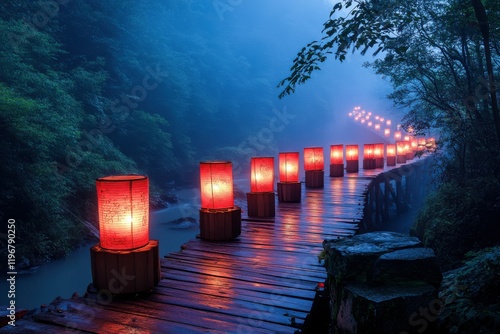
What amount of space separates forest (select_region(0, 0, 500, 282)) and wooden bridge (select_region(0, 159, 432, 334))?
7.53ft

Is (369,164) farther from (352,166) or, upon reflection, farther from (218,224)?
(218,224)

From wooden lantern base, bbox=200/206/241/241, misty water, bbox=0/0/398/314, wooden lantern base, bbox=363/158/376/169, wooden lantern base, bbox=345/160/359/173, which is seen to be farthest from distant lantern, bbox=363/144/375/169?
A: wooden lantern base, bbox=200/206/241/241

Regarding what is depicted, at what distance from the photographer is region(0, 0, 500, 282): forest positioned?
8023 mm

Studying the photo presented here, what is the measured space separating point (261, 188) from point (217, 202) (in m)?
2.10

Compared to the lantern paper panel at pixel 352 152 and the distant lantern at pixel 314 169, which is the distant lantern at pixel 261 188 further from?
the lantern paper panel at pixel 352 152

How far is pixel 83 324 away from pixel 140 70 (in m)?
24.6

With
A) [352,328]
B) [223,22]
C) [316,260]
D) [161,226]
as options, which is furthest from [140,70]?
[223,22]

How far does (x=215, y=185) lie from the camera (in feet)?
18.3

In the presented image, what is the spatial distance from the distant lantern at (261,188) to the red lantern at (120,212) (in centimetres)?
398

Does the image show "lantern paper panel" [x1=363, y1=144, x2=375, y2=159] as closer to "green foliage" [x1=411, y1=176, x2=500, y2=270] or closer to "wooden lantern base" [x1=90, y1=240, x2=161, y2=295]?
"green foliage" [x1=411, y1=176, x2=500, y2=270]

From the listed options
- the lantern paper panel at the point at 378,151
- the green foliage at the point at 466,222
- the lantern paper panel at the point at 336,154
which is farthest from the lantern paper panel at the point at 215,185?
the lantern paper panel at the point at 378,151

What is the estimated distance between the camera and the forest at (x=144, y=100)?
26.3 ft

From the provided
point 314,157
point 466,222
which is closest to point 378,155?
point 314,157

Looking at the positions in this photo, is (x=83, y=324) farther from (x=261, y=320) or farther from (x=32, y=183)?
(x=32, y=183)
